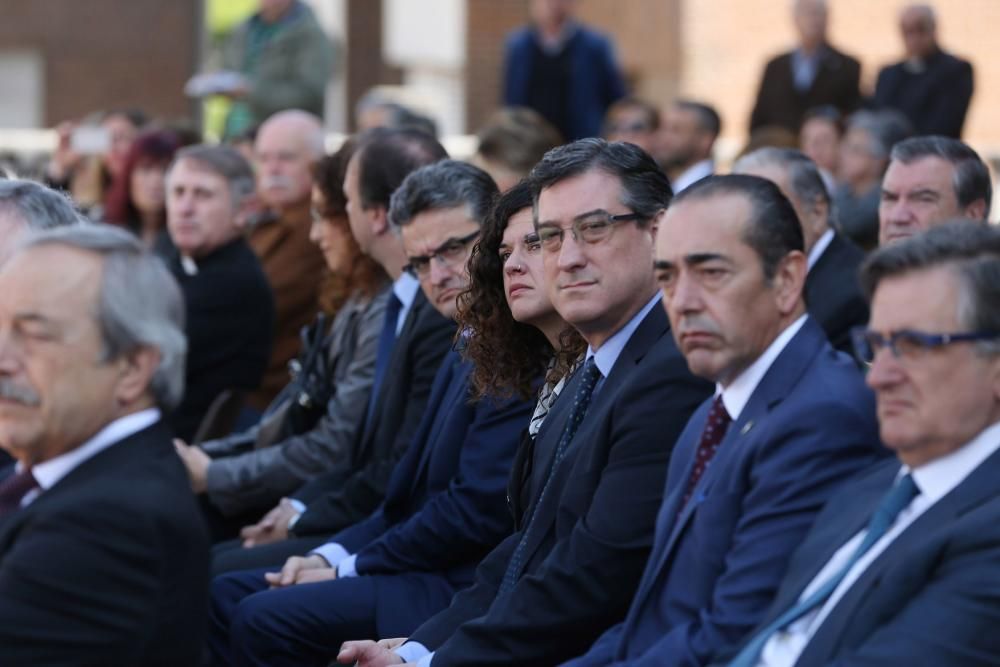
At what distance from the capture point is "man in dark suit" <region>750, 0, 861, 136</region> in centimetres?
1310

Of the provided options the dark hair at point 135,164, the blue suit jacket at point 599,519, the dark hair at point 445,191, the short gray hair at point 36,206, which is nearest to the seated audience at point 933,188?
the dark hair at point 445,191

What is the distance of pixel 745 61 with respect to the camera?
18.5m

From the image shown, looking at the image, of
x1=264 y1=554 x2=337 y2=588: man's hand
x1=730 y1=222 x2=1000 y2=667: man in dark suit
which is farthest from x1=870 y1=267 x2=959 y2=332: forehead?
x1=264 y1=554 x2=337 y2=588: man's hand

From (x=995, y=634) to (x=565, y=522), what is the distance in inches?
52.2

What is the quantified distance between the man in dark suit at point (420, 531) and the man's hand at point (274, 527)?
51 cm

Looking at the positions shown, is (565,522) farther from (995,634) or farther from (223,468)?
(223,468)

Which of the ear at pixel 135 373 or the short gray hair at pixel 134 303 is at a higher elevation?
the short gray hair at pixel 134 303

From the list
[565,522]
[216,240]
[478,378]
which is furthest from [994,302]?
[216,240]

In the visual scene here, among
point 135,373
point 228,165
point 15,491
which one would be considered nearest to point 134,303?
point 135,373

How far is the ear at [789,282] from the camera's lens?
3.64 metres

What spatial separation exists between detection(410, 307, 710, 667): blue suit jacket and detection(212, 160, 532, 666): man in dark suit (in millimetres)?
828

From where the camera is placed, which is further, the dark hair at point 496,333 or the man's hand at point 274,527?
the man's hand at point 274,527

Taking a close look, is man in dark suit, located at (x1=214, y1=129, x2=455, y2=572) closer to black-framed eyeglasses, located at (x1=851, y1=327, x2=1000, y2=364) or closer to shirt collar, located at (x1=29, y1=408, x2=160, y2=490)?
shirt collar, located at (x1=29, y1=408, x2=160, y2=490)

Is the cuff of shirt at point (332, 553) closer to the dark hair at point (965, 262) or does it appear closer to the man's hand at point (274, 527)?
the man's hand at point (274, 527)
